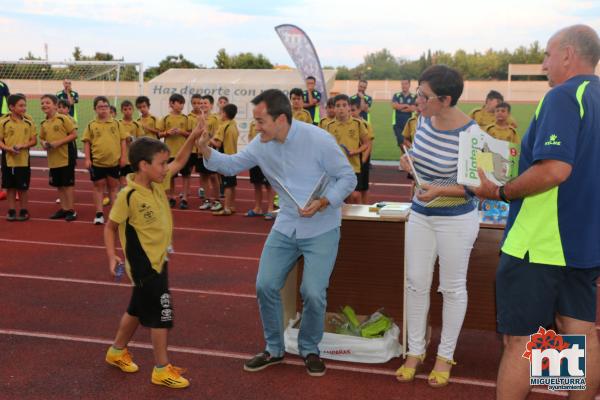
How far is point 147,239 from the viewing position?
407cm

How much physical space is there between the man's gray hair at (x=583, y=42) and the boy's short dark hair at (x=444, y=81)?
1.09 m

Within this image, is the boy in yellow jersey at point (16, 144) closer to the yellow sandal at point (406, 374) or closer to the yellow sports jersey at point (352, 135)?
the yellow sports jersey at point (352, 135)

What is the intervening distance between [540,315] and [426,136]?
151 centimetres

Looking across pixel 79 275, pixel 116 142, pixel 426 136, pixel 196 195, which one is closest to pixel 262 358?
pixel 426 136

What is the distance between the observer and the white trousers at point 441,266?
13.1 feet

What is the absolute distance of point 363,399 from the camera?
13.2 feet

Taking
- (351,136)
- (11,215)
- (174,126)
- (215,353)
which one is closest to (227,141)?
(174,126)

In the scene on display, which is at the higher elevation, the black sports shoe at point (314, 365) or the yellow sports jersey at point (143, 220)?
the yellow sports jersey at point (143, 220)

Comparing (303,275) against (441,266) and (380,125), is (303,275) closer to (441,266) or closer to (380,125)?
(441,266)

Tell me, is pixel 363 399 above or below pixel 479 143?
below

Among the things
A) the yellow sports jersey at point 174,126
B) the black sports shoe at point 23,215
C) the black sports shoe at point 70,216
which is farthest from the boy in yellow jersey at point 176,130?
the black sports shoe at point 23,215

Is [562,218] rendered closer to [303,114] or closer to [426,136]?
[426,136]

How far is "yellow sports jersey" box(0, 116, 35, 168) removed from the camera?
9445 mm

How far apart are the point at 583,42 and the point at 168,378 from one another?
306 cm
